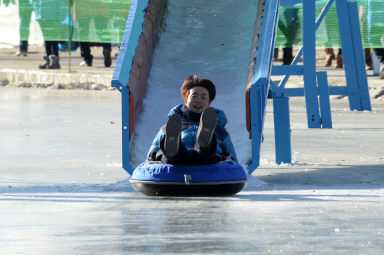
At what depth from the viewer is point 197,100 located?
28.9 ft

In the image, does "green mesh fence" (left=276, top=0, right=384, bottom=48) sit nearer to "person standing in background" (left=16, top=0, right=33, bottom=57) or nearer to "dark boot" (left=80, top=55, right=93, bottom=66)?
"person standing in background" (left=16, top=0, right=33, bottom=57)

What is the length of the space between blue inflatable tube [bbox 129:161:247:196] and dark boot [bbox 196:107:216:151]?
0.89 feet

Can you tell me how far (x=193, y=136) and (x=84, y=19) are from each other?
1424 centimetres

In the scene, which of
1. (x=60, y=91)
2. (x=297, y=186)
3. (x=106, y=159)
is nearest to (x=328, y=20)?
(x=60, y=91)

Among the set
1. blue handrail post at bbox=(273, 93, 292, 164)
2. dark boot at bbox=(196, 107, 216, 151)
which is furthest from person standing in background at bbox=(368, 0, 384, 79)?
dark boot at bbox=(196, 107, 216, 151)

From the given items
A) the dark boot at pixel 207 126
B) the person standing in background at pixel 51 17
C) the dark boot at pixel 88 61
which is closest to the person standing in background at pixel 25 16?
the person standing in background at pixel 51 17

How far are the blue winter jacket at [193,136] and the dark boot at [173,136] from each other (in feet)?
1.05

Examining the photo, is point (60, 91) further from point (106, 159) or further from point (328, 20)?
point (106, 159)

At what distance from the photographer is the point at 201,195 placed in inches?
329

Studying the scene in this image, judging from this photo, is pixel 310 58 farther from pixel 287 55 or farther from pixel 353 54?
pixel 287 55

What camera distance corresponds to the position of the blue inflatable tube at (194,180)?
827cm

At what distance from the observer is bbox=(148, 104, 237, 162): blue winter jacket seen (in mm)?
8609

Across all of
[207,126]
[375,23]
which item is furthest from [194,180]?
[375,23]

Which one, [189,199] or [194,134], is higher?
[194,134]
